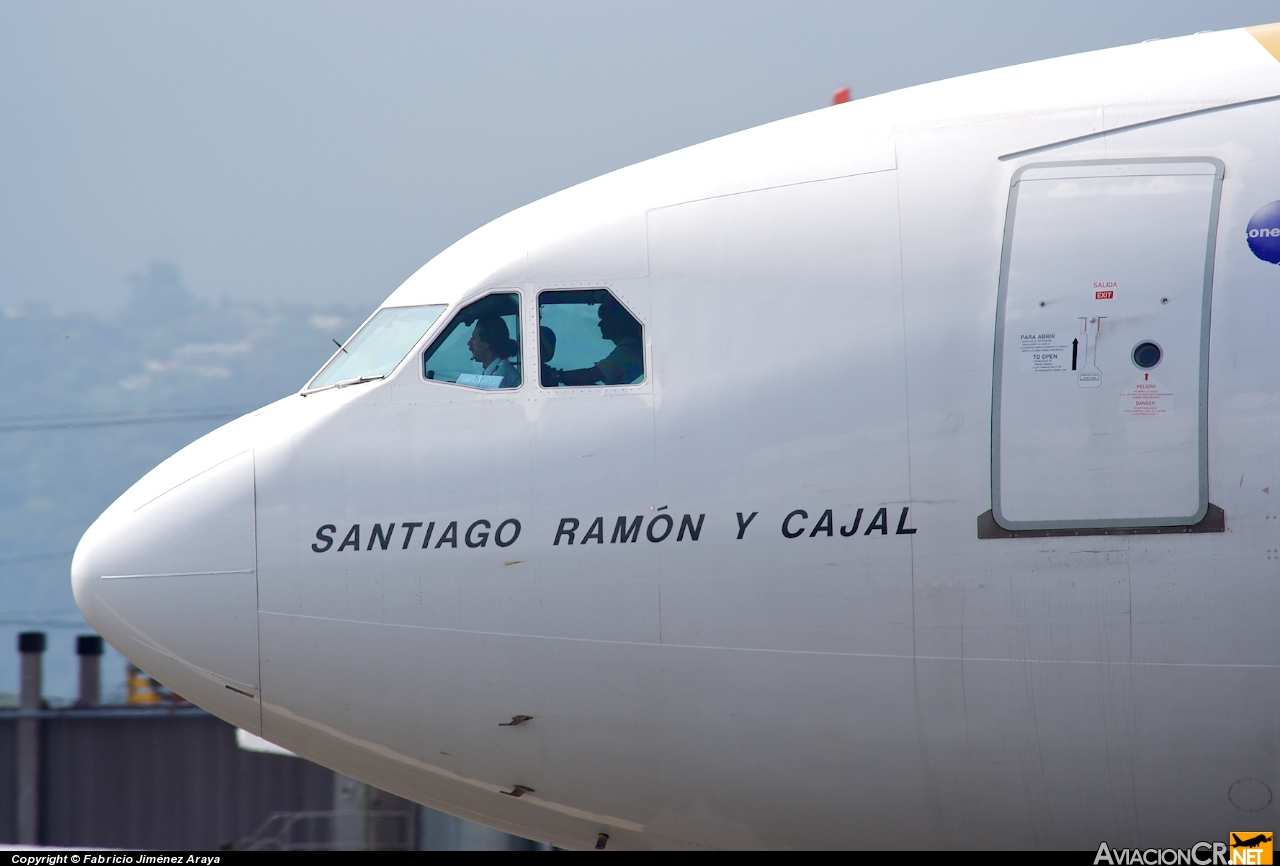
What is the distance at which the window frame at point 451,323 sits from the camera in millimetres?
5863

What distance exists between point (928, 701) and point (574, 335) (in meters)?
2.52

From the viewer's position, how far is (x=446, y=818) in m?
13.7

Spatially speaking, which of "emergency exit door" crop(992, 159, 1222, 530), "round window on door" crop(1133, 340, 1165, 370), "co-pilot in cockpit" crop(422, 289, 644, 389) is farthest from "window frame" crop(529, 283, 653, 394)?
"round window on door" crop(1133, 340, 1165, 370)

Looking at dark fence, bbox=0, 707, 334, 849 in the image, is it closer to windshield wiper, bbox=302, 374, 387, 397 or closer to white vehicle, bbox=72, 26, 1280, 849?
white vehicle, bbox=72, 26, 1280, 849

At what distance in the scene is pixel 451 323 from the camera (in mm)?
6043

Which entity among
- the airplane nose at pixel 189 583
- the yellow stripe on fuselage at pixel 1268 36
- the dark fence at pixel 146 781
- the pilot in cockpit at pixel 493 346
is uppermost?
the yellow stripe on fuselage at pixel 1268 36

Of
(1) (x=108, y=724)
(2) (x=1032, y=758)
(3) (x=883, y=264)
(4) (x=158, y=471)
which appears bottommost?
(1) (x=108, y=724)

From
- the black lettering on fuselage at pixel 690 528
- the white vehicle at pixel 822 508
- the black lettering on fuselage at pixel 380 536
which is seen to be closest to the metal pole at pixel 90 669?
the white vehicle at pixel 822 508

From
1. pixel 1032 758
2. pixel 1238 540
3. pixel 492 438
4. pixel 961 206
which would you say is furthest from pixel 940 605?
pixel 492 438

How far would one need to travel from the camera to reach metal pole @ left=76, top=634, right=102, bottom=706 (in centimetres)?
1912

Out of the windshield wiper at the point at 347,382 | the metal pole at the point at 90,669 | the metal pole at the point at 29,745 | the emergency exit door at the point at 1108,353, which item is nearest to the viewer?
the emergency exit door at the point at 1108,353

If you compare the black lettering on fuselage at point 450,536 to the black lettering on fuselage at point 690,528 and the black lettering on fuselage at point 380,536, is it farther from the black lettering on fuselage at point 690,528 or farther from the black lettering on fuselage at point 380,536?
the black lettering on fuselage at point 690,528

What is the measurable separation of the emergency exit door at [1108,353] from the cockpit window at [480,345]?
8.03 feet

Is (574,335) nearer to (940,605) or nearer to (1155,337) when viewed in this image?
(940,605)
